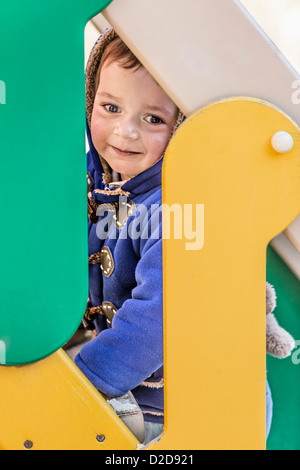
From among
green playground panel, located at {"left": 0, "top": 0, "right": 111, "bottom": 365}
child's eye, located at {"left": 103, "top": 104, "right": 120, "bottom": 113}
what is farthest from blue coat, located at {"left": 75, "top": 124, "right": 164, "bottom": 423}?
green playground panel, located at {"left": 0, "top": 0, "right": 111, "bottom": 365}

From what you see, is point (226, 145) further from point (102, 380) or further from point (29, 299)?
point (102, 380)

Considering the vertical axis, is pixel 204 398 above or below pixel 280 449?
above

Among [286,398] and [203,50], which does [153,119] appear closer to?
[203,50]

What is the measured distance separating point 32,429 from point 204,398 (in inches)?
9.4

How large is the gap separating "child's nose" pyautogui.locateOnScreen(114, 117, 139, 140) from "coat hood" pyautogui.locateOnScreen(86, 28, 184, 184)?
89 millimetres

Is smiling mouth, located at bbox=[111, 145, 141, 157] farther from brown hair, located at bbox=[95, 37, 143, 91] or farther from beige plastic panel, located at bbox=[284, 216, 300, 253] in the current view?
beige plastic panel, located at bbox=[284, 216, 300, 253]

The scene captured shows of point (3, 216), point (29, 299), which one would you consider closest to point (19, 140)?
point (3, 216)

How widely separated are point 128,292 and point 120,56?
1.53 feet

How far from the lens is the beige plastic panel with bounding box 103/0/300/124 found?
735 millimetres

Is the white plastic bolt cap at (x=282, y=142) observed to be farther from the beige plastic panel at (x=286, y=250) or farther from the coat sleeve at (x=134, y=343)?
the coat sleeve at (x=134, y=343)
